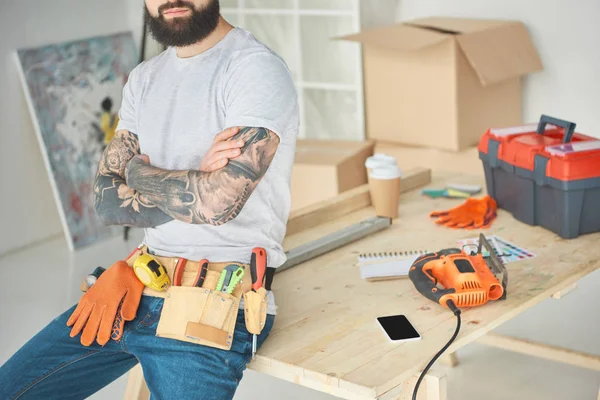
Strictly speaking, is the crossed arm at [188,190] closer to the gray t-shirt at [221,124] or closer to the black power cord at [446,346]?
the gray t-shirt at [221,124]

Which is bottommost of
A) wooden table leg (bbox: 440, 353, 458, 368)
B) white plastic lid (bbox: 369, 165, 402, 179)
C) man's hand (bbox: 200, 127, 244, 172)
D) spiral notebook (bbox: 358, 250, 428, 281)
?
wooden table leg (bbox: 440, 353, 458, 368)

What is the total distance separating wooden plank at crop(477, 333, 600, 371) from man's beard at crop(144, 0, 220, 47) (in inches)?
64.7

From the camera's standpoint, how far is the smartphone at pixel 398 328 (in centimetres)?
211

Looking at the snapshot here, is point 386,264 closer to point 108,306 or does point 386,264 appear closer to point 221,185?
point 221,185

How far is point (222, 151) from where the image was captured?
2092 millimetres

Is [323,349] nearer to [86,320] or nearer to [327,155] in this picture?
[86,320]

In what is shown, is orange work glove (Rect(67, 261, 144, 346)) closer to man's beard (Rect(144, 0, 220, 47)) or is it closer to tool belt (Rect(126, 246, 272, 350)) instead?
tool belt (Rect(126, 246, 272, 350))

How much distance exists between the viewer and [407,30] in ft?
14.5

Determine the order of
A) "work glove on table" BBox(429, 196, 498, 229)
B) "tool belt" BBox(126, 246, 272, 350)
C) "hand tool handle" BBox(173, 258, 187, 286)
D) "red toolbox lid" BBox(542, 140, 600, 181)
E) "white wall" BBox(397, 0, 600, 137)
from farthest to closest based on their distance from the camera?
"white wall" BBox(397, 0, 600, 137) < "work glove on table" BBox(429, 196, 498, 229) < "red toolbox lid" BBox(542, 140, 600, 181) < "hand tool handle" BBox(173, 258, 187, 286) < "tool belt" BBox(126, 246, 272, 350)

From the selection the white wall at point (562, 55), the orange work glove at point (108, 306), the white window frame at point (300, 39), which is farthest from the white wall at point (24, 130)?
the orange work glove at point (108, 306)

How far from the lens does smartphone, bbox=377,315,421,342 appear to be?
211 cm

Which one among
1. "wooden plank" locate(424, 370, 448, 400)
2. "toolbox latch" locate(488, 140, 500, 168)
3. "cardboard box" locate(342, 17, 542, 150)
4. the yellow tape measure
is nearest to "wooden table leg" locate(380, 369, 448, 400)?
"wooden plank" locate(424, 370, 448, 400)

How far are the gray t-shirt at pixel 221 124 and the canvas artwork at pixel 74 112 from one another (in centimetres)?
260

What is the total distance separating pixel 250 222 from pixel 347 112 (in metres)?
2.91
